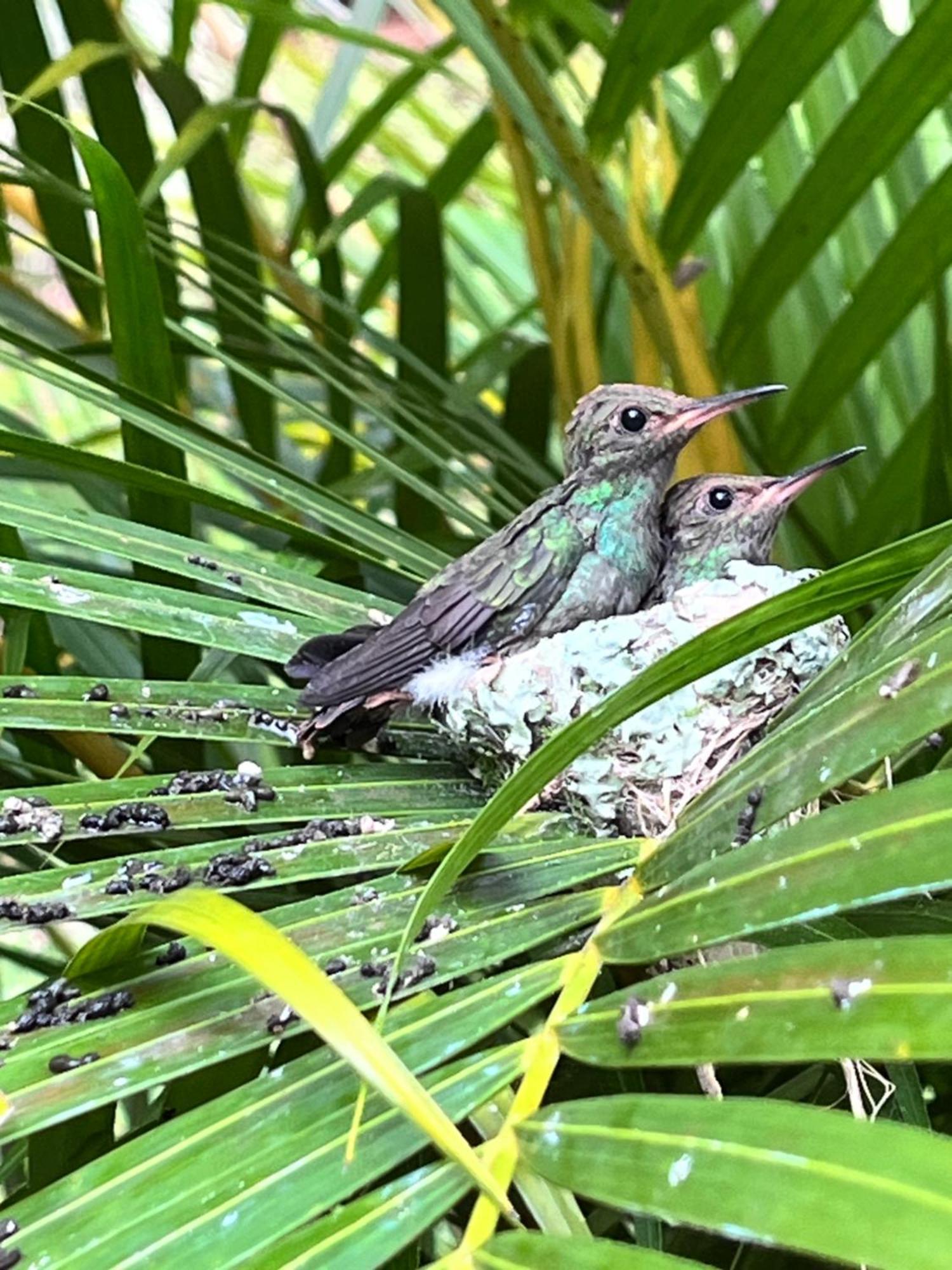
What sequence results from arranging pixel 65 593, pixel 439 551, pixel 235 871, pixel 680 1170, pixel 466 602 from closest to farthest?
pixel 680 1170, pixel 235 871, pixel 65 593, pixel 466 602, pixel 439 551

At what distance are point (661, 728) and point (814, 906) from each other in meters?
0.43

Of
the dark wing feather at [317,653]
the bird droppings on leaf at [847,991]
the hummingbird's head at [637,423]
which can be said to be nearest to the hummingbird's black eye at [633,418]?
the hummingbird's head at [637,423]

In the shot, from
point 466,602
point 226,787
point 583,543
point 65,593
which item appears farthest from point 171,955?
point 583,543

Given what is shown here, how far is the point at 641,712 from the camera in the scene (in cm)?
76

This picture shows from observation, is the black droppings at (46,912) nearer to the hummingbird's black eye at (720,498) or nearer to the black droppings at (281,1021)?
the black droppings at (281,1021)

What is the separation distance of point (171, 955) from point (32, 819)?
12 cm

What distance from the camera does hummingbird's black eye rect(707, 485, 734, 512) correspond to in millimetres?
978

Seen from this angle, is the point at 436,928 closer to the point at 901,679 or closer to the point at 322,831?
the point at 322,831

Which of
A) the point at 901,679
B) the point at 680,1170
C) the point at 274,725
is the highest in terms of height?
the point at 274,725

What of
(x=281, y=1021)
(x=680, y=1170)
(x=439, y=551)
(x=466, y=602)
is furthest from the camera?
(x=439, y=551)

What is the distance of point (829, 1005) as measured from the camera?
1.09ft

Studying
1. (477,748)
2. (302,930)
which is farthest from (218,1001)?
(477,748)

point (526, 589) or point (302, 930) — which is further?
point (526, 589)

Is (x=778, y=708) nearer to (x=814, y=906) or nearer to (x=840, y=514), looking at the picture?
(x=814, y=906)
